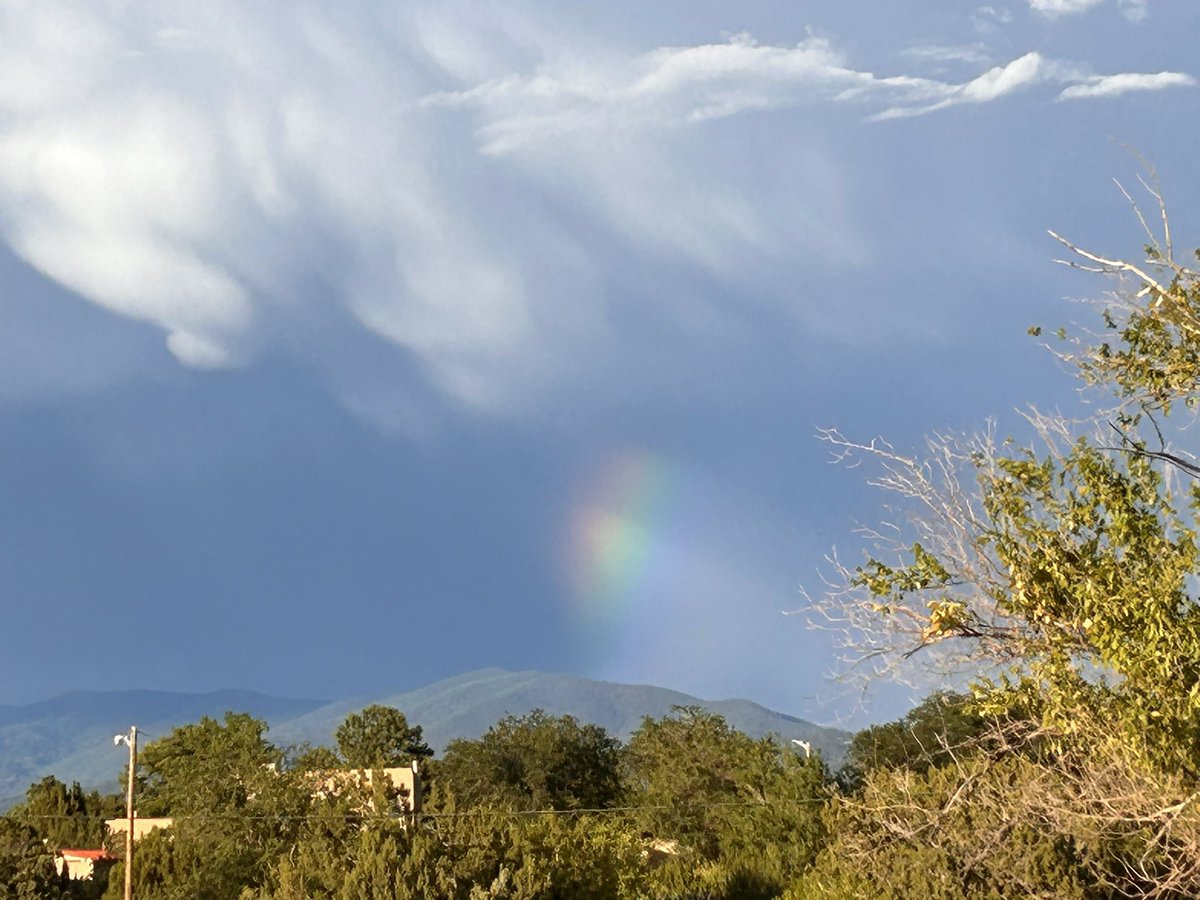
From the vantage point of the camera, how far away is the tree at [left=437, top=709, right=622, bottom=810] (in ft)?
266

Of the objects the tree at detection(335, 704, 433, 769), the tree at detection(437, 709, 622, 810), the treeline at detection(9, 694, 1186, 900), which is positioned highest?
the tree at detection(335, 704, 433, 769)

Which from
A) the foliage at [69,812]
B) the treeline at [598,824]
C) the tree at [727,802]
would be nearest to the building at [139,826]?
the treeline at [598,824]

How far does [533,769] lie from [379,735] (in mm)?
28060

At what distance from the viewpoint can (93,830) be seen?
74.9 meters

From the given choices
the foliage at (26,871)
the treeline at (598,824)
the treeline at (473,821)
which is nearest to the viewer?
the treeline at (598,824)

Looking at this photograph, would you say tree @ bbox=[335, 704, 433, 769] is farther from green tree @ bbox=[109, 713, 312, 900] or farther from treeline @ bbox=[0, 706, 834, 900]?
green tree @ bbox=[109, 713, 312, 900]

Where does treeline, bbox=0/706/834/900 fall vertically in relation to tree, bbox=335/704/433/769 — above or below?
below

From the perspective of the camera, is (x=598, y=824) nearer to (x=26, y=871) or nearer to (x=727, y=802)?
(x=727, y=802)

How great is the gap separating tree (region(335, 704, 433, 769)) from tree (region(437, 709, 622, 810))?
55.3ft

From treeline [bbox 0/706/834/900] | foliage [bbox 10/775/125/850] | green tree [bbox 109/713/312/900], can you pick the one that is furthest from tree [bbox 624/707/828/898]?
foliage [bbox 10/775/125/850]

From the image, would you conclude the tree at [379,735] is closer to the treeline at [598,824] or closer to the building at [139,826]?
the treeline at [598,824]

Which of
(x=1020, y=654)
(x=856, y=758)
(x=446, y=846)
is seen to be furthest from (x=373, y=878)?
(x=856, y=758)

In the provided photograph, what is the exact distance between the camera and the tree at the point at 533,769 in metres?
81.1

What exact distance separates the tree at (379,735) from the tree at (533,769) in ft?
55.3
